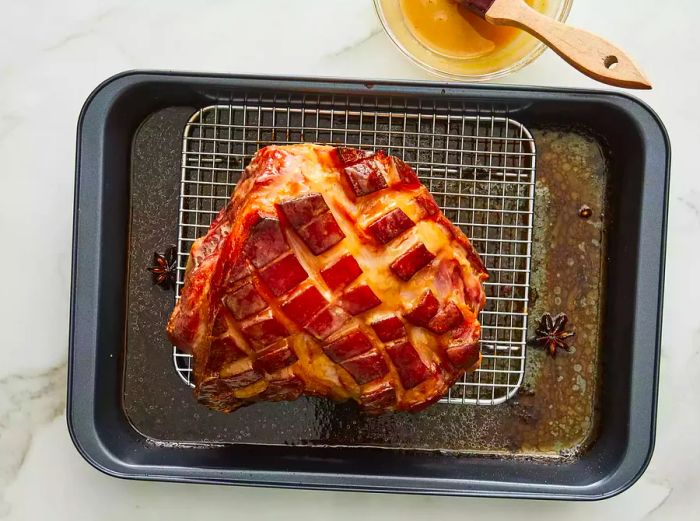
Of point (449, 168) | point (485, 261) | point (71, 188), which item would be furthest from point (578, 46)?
point (71, 188)

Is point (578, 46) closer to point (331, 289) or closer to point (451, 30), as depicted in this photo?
point (451, 30)

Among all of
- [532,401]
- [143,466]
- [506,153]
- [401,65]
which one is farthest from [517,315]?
[143,466]

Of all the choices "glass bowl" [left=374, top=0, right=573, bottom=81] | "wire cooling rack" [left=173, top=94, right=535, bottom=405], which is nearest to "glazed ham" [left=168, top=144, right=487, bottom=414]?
"wire cooling rack" [left=173, top=94, right=535, bottom=405]

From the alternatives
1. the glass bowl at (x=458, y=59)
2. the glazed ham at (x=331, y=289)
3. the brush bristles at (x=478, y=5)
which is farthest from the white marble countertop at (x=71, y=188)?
the glazed ham at (x=331, y=289)

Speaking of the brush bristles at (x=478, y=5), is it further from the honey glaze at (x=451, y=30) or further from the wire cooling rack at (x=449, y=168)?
the wire cooling rack at (x=449, y=168)

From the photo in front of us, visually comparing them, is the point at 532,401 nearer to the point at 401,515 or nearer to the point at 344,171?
the point at 401,515

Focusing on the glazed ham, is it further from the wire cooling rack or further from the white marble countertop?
the white marble countertop
